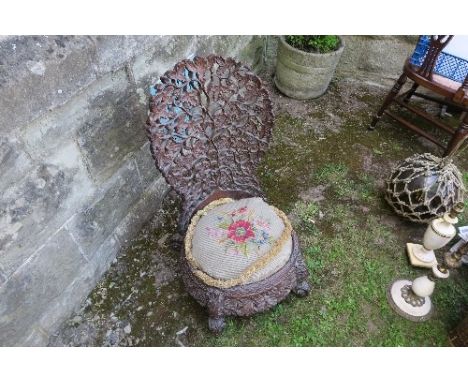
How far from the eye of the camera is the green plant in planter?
3801mm

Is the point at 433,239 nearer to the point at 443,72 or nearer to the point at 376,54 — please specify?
the point at 443,72

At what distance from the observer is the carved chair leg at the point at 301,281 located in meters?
2.43

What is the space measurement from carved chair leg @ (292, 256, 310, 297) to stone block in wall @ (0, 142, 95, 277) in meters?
1.45

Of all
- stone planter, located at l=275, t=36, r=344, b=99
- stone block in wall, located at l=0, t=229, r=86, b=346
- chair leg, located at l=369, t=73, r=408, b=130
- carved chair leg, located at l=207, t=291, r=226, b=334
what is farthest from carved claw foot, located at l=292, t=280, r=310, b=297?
stone planter, located at l=275, t=36, r=344, b=99

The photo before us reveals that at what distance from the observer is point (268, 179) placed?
3354mm

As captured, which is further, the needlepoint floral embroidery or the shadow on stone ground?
the shadow on stone ground

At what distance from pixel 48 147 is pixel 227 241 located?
3.60 ft

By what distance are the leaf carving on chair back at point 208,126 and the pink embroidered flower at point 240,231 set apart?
0.41 m

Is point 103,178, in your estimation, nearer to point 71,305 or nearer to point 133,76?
point 133,76

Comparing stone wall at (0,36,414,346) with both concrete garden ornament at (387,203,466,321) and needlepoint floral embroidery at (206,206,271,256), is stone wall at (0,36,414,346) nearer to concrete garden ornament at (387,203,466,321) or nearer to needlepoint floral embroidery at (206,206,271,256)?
needlepoint floral embroidery at (206,206,271,256)

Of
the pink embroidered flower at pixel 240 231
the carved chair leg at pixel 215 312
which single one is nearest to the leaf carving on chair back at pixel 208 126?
the pink embroidered flower at pixel 240 231

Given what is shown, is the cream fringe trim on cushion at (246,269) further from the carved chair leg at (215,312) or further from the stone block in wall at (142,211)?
the stone block in wall at (142,211)

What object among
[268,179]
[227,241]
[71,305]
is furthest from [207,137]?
[71,305]

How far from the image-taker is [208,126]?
7.89ft
